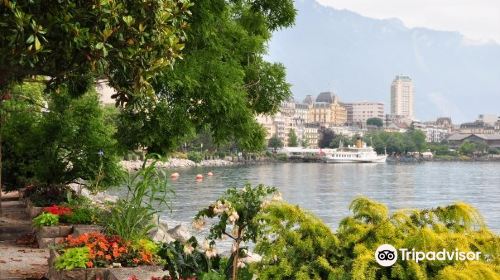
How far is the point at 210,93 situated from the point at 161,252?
610 centimetres

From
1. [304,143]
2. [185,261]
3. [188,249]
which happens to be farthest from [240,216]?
[304,143]

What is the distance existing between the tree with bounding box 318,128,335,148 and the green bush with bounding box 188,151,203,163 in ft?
278

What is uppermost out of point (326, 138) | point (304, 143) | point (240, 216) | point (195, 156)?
point (326, 138)

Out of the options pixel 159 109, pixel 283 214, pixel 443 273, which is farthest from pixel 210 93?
pixel 443 273

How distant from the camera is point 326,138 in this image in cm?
19600

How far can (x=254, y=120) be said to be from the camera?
13.9m

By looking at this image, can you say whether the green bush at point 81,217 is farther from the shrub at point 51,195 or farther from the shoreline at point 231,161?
the shoreline at point 231,161

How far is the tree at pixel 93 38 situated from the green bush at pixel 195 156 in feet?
336

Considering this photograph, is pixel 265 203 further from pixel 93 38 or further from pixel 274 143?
pixel 274 143

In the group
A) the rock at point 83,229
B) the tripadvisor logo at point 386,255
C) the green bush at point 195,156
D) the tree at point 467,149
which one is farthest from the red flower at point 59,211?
the tree at point 467,149

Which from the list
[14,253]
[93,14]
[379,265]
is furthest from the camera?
[14,253]

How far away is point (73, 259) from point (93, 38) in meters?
2.23

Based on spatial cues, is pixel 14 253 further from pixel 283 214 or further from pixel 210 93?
pixel 283 214

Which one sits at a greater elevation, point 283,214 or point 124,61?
point 124,61
